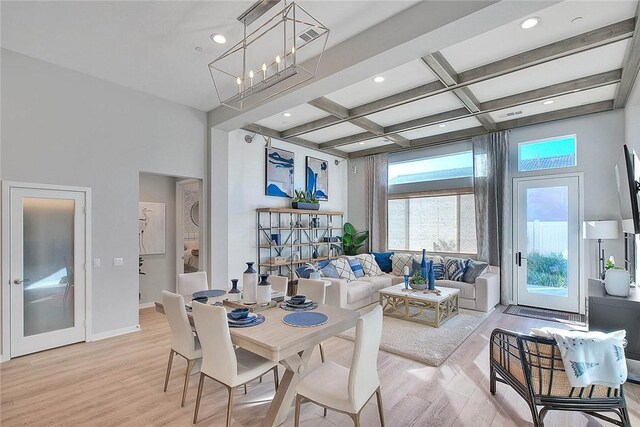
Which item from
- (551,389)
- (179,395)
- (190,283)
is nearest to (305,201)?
(190,283)

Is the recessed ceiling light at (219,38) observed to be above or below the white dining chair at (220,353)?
above

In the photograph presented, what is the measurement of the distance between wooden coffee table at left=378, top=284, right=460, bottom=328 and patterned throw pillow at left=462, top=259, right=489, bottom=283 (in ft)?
1.86

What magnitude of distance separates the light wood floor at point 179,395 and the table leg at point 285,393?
0.13 m

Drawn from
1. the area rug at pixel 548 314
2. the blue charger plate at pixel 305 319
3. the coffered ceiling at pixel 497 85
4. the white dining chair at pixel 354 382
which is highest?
the coffered ceiling at pixel 497 85

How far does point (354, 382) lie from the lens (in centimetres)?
178

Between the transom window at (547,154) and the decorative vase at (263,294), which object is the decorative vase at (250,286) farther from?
the transom window at (547,154)

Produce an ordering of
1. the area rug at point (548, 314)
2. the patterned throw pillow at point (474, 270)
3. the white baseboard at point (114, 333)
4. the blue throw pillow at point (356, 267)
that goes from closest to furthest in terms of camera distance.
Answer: the white baseboard at point (114, 333), the area rug at point (548, 314), the patterned throw pillow at point (474, 270), the blue throw pillow at point (356, 267)

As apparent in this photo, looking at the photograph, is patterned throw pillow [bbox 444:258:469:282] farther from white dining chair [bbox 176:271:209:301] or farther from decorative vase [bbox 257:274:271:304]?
white dining chair [bbox 176:271:209:301]

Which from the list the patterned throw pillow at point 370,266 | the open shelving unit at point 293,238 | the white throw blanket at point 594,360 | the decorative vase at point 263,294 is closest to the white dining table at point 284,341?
the decorative vase at point 263,294

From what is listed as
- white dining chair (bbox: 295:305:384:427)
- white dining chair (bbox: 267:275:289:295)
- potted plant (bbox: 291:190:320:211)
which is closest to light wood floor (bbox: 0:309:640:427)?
white dining chair (bbox: 295:305:384:427)

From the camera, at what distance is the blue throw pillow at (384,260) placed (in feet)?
21.2

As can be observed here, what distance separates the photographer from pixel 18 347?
11.0ft

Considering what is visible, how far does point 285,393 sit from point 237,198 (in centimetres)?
374

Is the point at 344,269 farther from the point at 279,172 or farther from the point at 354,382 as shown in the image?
the point at 354,382
